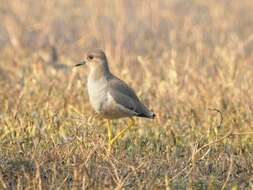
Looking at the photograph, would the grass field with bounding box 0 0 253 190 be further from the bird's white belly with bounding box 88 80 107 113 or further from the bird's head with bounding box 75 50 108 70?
the bird's head with bounding box 75 50 108 70

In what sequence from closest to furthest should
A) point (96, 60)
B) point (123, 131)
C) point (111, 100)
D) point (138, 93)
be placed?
point (111, 100)
point (123, 131)
point (96, 60)
point (138, 93)

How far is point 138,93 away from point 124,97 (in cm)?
154

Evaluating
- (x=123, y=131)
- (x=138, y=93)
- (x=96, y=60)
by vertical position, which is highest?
(x=96, y=60)

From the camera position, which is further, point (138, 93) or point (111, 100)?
point (138, 93)

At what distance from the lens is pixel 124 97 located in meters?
6.55

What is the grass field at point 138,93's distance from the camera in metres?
5.34

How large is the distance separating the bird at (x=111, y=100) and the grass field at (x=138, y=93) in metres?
0.13

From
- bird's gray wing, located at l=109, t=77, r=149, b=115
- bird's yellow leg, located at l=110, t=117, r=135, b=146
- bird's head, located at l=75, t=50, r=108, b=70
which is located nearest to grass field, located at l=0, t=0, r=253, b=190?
bird's yellow leg, located at l=110, t=117, r=135, b=146

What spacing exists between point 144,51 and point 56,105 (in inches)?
179

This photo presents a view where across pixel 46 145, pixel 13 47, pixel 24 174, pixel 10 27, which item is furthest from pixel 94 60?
pixel 10 27

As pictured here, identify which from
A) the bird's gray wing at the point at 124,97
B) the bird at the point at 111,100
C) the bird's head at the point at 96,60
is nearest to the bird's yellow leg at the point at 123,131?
the bird at the point at 111,100

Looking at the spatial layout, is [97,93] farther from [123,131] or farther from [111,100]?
[123,131]

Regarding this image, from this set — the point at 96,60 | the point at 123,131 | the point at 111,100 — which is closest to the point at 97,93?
the point at 111,100

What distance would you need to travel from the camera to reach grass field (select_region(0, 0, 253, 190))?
17.5 ft
